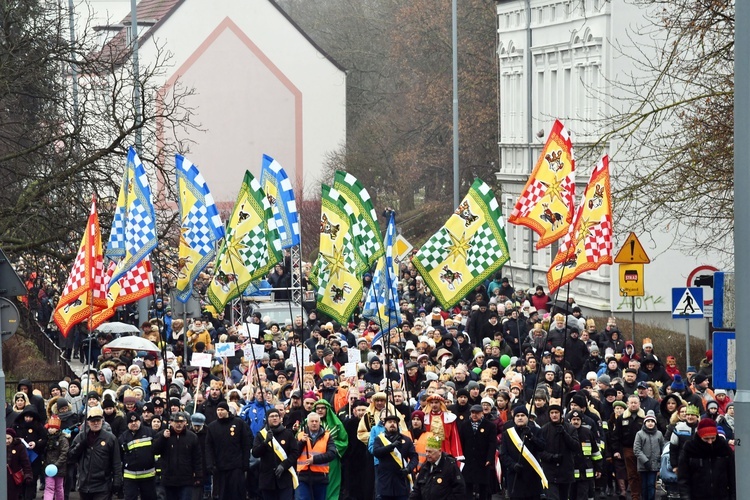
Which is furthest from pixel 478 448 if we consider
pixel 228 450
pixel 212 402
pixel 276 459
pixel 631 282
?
pixel 631 282

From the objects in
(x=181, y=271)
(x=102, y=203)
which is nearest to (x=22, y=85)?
(x=102, y=203)

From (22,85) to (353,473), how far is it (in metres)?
9.33

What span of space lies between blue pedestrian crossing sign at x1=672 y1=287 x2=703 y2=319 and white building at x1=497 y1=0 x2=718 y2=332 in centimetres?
1225

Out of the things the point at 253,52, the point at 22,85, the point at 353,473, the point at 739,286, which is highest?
the point at 253,52

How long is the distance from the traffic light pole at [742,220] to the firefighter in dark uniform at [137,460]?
29.3 ft

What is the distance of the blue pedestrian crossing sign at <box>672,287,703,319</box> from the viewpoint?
22.2m

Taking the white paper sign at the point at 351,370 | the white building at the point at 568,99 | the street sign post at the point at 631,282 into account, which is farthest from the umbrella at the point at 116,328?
the street sign post at the point at 631,282

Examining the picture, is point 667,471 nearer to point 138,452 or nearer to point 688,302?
point 688,302

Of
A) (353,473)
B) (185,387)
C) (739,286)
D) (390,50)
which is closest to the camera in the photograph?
Result: (739,286)

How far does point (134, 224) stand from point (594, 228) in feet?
18.1

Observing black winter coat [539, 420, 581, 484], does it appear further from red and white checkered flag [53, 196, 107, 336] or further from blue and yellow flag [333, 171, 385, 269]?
red and white checkered flag [53, 196, 107, 336]

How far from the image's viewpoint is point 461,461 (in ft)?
62.6

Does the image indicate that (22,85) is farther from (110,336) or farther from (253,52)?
(253,52)

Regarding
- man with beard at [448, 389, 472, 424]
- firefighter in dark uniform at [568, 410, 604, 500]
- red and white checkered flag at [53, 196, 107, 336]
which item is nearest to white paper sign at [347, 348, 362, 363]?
red and white checkered flag at [53, 196, 107, 336]
